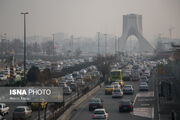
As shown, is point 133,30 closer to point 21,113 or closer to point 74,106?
point 74,106

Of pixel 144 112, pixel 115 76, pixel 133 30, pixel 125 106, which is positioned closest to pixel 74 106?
pixel 125 106

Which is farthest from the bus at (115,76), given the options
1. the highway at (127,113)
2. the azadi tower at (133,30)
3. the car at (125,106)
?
the azadi tower at (133,30)

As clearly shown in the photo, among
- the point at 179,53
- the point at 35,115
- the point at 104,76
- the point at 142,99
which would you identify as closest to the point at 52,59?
the point at 104,76

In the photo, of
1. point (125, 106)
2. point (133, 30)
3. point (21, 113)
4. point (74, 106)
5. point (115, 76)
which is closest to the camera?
point (21, 113)

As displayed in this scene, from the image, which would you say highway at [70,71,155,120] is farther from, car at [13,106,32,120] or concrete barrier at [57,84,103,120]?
car at [13,106,32,120]

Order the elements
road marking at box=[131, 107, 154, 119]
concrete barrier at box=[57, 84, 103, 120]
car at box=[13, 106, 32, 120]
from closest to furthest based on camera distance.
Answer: car at box=[13, 106, 32, 120], concrete barrier at box=[57, 84, 103, 120], road marking at box=[131, 107, 154, 119]

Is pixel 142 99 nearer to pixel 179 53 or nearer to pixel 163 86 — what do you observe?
pixel 163 86

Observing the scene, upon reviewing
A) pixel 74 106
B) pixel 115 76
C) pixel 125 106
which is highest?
pixel 115 76

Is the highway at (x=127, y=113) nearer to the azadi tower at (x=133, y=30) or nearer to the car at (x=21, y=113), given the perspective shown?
the car at (x=21, y=113)

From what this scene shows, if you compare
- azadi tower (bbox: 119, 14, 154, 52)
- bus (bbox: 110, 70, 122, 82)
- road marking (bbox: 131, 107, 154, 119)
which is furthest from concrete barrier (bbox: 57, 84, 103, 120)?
azadi tower (bbox: 119, 14, 154, 52)

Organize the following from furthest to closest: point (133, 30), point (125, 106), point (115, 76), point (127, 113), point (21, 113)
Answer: point (133, 30) → point (115, 76) → point (125, 106) → point (127, 113) → point (21, 113)

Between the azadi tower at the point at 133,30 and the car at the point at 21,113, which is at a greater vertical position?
the azadi tower at the point at 133,30

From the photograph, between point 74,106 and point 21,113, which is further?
point 74,106
